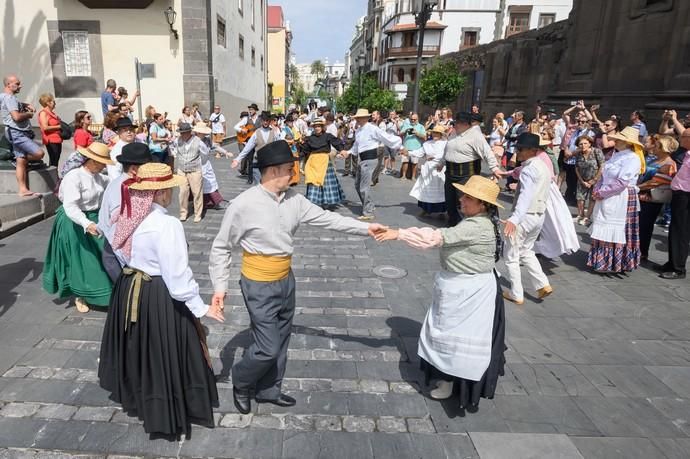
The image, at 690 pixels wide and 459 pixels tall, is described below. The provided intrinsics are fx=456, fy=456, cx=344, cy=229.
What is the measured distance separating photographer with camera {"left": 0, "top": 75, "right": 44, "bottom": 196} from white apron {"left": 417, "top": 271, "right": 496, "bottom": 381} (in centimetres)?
816

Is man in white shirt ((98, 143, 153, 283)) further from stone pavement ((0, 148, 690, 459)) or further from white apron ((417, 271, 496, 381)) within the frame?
white apron ((417, 271, 496, 381))

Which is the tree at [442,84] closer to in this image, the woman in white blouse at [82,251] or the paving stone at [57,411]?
the woman in white blouse at [82,251]

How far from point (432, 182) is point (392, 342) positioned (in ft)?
17.2

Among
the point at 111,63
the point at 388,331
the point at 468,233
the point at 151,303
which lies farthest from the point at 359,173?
the point at 111,63

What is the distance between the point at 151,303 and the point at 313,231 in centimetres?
561

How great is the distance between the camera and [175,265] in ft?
9.09

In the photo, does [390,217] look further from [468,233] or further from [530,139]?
[468,233]

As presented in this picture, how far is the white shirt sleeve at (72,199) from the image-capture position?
4430 mm

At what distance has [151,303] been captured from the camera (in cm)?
284

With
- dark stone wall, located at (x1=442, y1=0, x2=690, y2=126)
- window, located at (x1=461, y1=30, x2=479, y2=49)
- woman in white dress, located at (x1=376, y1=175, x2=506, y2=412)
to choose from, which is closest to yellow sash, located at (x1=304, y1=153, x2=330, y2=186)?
woman in white dress, located at (x1=376, y1=175, x2=506, y2=412)

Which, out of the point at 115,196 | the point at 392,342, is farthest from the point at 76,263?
the point at 392,342

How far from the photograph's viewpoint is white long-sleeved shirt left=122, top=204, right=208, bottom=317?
2.76m

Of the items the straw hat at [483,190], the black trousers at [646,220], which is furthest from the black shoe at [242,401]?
the black trousers at [646,220]

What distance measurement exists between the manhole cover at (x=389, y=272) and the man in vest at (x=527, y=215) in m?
1.41
